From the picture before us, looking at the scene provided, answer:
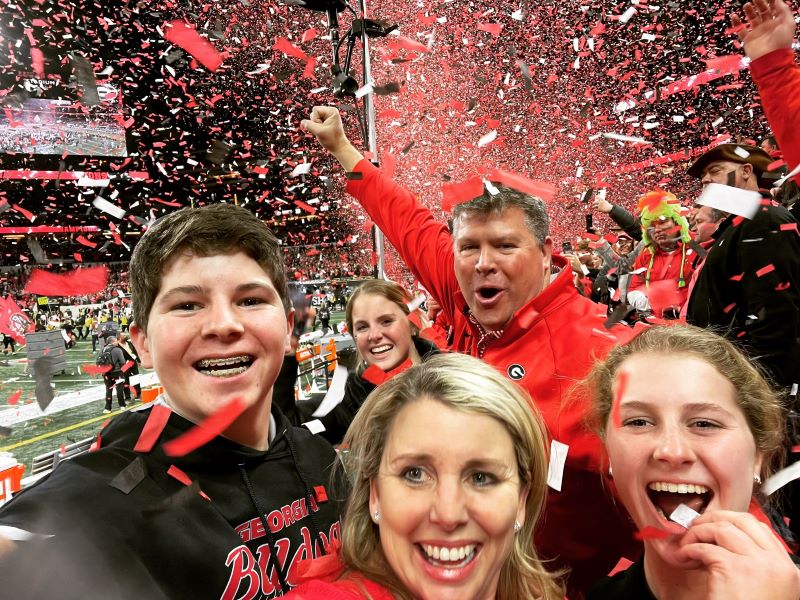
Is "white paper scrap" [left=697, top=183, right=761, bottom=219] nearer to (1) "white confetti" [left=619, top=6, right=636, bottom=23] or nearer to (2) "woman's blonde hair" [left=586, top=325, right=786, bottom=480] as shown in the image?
(2) "woman's blonde hair" [left=586, top=325, right=786, bottom=480]

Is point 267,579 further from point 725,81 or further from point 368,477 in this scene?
point 725,81

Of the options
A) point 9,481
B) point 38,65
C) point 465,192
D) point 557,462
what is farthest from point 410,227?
point 38,65

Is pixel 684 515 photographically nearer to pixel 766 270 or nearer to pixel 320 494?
pixel 320 494

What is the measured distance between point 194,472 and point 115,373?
28.2 ft

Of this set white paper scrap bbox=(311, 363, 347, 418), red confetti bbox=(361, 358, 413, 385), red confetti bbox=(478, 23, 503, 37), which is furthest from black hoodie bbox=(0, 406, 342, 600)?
red confetti bbox=(478, 23, 503, 37)

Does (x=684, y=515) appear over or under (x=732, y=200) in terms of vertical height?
under

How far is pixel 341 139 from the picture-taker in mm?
2412

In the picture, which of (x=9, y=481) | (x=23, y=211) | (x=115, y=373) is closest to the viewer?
(x=9, y=481)

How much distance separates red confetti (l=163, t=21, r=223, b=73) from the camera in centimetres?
471

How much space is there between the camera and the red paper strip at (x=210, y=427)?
1.20 m

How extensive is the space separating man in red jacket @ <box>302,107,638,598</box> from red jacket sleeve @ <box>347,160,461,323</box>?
21cm

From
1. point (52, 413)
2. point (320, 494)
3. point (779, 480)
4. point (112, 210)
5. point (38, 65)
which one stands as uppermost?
point (38, 65)

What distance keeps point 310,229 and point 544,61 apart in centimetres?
564

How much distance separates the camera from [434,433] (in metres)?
1.12
